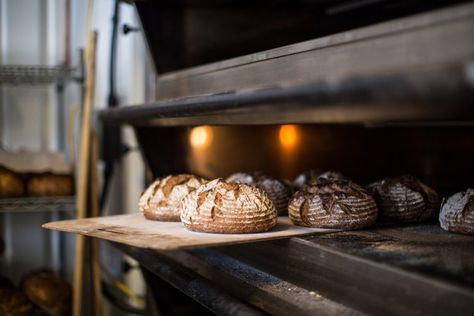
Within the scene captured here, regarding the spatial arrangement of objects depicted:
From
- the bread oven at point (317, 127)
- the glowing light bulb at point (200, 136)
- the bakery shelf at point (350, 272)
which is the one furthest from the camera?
the glowing light bulb at point (200, 136)

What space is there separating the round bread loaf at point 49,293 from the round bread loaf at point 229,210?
1.24 metres

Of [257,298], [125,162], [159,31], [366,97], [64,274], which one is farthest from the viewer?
[64,274]

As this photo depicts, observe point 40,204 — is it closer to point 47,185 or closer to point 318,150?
point 47,185

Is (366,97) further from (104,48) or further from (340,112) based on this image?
(104,48)

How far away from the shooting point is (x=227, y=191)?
55.9 inches

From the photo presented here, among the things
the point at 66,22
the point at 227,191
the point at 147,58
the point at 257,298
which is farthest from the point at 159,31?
the point at 66,22

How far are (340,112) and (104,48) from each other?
244 cm

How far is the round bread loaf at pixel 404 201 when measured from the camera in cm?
154

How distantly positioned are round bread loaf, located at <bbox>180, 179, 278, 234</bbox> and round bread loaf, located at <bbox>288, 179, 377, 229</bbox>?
0.29 feet

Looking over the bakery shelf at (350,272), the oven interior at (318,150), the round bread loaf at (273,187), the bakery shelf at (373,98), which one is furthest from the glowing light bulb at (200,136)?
the bakery shelf at (373,98)

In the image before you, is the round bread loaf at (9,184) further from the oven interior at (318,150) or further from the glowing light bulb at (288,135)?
the glowing light bulb at (288,135)

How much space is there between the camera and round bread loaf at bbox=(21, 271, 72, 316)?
2.39 metres

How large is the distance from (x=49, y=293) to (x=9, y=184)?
0.51 meters

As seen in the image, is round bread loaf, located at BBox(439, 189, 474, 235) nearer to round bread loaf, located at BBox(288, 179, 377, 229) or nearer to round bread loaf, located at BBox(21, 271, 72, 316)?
round bread loaf, located at BBox(288, 179, 377, 229)
